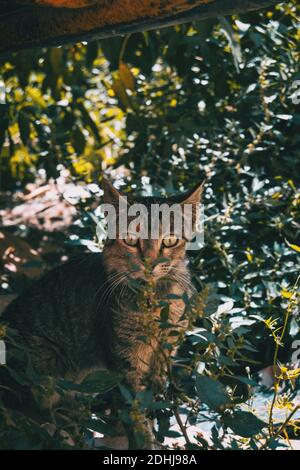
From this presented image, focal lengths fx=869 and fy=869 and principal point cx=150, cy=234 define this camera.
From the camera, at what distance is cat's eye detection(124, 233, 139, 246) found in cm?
366

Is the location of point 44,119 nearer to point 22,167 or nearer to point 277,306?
point 22,167

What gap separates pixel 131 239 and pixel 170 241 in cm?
17

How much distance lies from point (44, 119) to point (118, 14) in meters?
3.02

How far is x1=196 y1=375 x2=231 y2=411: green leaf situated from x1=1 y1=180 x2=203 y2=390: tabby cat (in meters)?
0.91

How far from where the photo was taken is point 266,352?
4.20 m

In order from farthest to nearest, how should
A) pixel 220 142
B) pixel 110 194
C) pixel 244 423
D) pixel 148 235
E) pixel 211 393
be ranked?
pixel 220 142
pixel 110 194
pixel 148 235
pixel 244 423
pixel 211 393

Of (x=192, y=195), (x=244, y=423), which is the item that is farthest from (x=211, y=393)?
(x=192, y=195)

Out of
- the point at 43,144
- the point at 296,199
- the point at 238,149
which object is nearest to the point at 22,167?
the point at 43,144

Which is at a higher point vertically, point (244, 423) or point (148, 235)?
point (148, 235)

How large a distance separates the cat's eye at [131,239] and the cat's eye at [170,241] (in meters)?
0.12

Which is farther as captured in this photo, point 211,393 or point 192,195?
point 192,195

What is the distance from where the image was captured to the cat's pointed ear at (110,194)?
369 centimetres

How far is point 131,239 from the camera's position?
3668mm

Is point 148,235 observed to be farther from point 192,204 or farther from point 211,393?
point 211,393
